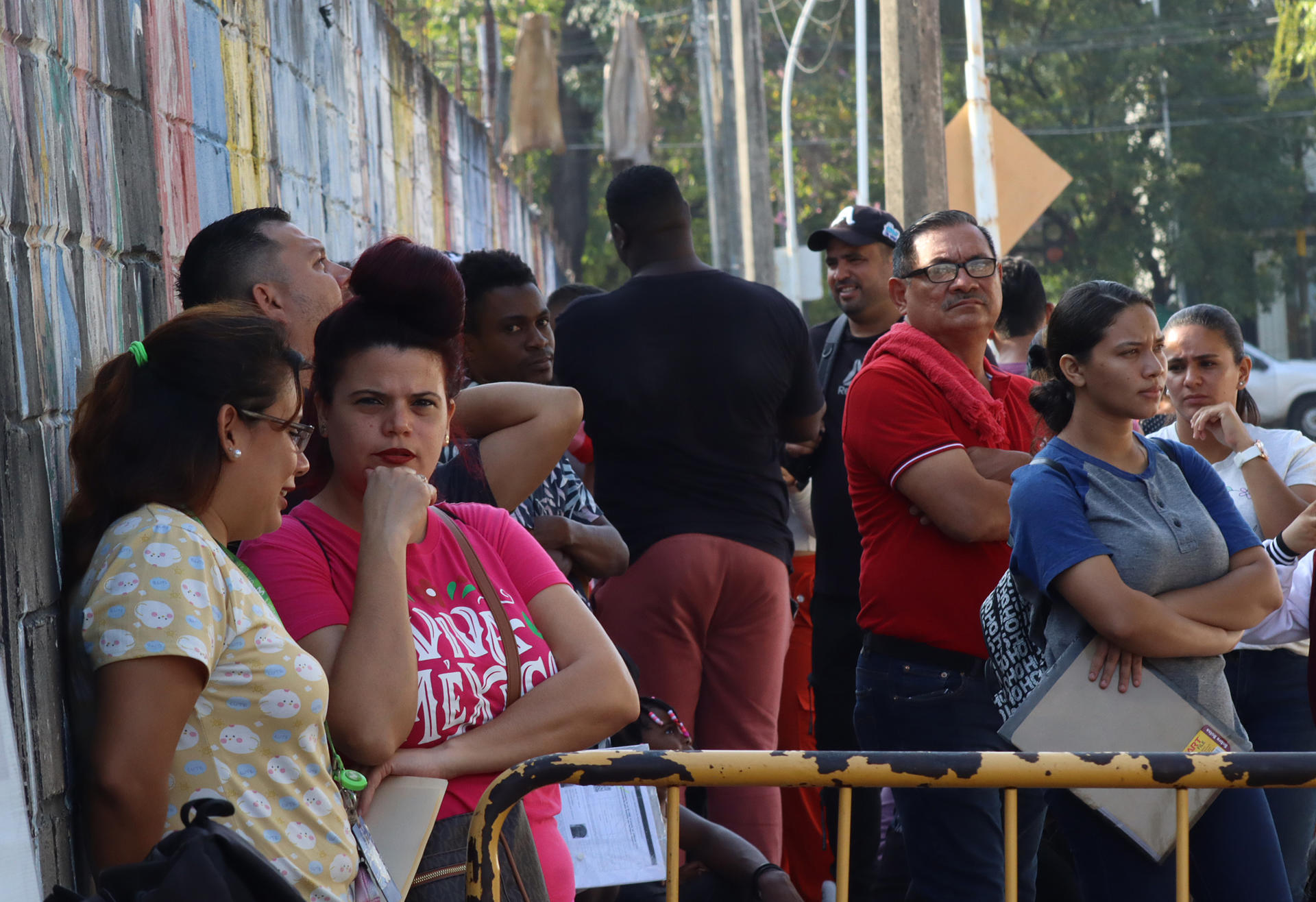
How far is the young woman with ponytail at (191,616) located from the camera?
7.15 ft

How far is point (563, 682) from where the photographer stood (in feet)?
9.18

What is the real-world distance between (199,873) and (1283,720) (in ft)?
11.1

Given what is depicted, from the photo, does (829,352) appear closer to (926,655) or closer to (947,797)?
(926,655)

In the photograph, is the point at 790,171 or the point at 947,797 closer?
the point at 947,797

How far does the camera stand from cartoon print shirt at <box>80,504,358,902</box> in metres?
2.20

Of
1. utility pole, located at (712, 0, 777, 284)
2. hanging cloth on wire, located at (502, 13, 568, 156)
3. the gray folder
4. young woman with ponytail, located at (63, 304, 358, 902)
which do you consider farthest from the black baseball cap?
hanging cloth on wire, located at (502, 13, 568, 156)

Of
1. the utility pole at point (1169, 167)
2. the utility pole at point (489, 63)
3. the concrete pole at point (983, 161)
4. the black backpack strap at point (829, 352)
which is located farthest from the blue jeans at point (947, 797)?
the utility pole at point (1169, 167)

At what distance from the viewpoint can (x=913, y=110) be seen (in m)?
7.91

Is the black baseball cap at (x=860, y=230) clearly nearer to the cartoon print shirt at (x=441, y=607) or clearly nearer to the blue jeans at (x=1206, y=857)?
the blue jeans at (x=1206, y=857)

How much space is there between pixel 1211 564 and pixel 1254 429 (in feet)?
4.75

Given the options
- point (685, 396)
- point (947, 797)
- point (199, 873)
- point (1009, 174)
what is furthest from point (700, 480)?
point (1009, 174)

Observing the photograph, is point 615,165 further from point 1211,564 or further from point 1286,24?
point 1211,564

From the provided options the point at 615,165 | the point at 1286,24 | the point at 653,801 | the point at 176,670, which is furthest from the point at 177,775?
the point at 615,165

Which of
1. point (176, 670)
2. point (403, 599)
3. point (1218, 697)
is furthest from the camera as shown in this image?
point (1218, 697)
